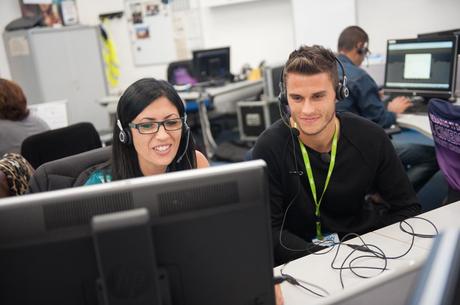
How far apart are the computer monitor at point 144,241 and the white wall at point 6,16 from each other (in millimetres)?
6192

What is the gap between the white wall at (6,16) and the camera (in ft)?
20.2

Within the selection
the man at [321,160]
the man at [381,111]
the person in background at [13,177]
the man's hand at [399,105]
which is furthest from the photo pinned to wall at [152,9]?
the man at [321,160]

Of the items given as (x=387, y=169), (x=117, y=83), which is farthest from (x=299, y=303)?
(x=117, y=83)

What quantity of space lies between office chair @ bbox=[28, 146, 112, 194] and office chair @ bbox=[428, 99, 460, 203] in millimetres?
1491

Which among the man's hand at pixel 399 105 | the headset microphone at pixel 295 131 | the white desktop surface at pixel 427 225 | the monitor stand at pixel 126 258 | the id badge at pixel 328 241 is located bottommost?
the id badge at pixel 328 241

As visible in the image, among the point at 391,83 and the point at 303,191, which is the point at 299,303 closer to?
the point at 303,191

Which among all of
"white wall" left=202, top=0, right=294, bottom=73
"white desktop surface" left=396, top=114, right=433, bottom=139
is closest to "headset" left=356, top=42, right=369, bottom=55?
"white desktop surface" left=396, top=114, right=433, bottom=139

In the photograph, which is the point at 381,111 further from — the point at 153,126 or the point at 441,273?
the point at 441,273

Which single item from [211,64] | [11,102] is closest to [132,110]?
[11,102]

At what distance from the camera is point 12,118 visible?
290 centimetres

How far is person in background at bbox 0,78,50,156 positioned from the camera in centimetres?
281

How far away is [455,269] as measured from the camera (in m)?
0.58

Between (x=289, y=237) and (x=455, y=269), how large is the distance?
3.43 feet

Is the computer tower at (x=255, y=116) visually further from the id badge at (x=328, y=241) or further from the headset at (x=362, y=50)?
the id badge at (x=328, y=241)
